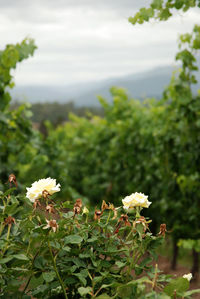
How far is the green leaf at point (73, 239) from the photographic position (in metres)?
1.37

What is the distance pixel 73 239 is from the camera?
1.39m

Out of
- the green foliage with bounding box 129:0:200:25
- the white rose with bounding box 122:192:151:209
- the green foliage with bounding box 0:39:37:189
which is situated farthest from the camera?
the green foliage with bounding box 0:39:37:189

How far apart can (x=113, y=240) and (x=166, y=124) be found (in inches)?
165

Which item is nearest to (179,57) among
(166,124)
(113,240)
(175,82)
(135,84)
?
(175,82)

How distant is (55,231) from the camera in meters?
1.36

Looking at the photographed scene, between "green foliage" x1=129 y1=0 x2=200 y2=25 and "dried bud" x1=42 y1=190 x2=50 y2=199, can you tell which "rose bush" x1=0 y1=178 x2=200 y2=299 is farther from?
"green foliage" x1=129 y1=0 x2=200 y2=25

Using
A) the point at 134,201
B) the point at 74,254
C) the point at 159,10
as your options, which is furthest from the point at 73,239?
the point at 159,10

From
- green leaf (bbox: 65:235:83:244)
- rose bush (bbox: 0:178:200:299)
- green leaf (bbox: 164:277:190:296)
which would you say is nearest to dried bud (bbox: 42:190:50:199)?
rose bush (bbox: 0:178:200:299)

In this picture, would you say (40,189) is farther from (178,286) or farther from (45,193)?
(178,286)

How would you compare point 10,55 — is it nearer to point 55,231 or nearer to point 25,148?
point 25,148

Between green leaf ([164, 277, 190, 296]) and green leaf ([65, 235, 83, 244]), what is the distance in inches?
12.2

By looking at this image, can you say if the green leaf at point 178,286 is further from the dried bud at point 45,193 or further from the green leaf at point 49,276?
the dried bud at point 45,193

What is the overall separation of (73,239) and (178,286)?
1.19 feet

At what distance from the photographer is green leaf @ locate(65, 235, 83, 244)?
54.1 inches
